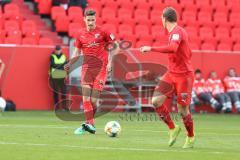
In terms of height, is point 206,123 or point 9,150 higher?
point 9,150

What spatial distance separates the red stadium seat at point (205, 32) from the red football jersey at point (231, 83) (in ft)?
6.95

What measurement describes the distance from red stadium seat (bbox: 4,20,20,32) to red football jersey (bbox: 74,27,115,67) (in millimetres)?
9411

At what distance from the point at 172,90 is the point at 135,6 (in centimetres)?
1490

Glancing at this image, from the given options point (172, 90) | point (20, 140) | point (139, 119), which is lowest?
point (139, 119)

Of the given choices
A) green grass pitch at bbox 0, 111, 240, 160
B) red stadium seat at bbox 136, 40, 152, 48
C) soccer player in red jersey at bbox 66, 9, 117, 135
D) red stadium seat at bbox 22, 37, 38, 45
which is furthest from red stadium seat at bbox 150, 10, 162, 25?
soccer player in red jersey at bbox 66, 9, 117, 135

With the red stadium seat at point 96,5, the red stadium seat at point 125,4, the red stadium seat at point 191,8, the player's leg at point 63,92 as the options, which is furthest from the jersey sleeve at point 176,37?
the red stadium seat at point 191,8

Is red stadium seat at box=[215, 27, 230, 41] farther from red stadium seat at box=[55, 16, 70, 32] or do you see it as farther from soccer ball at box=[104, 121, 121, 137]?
soccer ball at box=[104, 121, 121, 137]

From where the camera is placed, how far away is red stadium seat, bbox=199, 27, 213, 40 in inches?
1061

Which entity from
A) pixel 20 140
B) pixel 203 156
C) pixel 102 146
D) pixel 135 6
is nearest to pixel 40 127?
pixel 20 140

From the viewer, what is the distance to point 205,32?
27.2 metres

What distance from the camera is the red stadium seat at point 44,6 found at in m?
25.3

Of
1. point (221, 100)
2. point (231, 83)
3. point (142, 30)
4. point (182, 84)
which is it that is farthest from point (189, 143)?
point (142, 30)

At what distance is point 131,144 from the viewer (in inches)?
475

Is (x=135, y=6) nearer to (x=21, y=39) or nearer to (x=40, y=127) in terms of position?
(x=21, y=39)
